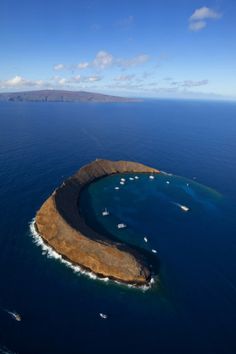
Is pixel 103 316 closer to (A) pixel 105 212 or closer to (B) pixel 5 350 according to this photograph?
(B) pixel 5 350

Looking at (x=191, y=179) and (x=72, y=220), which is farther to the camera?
(x=191, y=179)

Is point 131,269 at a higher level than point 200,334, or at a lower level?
higher

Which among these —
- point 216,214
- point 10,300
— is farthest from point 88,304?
point 216,214

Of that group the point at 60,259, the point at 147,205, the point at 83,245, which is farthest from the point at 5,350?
the point at 147,205

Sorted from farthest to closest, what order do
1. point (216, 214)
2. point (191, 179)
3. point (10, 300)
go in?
point (191, 179) < point (216, 214) < point (10, 300)

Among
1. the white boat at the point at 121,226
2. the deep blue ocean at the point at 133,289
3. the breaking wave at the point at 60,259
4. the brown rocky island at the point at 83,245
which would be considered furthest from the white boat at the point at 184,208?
the breaking wave at the point at 60,259

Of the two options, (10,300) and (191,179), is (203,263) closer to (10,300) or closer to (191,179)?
(10,300)

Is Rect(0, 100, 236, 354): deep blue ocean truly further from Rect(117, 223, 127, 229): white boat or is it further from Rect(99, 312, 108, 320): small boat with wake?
Rect(117, 223, 127, 229): white boat

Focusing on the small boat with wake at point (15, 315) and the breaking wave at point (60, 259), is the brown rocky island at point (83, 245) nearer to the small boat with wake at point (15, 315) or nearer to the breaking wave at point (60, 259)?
the breaking wave at point (60, 259)
